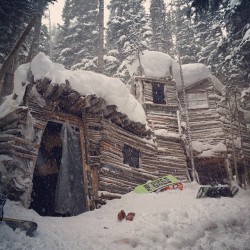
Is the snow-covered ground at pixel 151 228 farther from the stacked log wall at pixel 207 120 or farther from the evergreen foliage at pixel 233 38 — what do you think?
the stacked log wall at pixel 207 120

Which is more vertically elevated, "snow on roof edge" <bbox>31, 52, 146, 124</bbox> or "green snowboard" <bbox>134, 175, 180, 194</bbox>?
"snow on roof edge" <bbox>31, 52, 146, 124</bbox>

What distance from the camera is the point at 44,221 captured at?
7863mm

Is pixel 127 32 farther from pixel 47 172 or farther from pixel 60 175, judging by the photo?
pixel 60 175

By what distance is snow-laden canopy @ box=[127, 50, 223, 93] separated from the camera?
1958 centimetres

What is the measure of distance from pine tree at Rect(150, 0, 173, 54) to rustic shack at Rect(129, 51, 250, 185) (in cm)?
960

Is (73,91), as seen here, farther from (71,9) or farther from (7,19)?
(71,9)

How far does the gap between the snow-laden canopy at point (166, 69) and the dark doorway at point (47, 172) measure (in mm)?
9343

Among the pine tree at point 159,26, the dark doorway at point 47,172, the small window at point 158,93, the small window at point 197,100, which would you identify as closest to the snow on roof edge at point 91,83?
the dark doorway at point 47,172

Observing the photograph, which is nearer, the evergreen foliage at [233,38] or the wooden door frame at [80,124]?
the wooden door frame at [80,124]

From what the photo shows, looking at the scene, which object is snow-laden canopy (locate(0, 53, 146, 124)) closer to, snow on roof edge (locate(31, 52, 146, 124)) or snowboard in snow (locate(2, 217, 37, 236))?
snow on roof edge (locate(31, 52, 146, 124))

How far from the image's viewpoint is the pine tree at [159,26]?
2919 centimetres

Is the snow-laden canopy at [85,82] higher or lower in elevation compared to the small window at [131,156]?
higher

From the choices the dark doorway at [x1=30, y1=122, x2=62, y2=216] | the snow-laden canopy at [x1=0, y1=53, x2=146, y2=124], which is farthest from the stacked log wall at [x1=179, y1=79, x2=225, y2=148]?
the dark doorway at [x1=30, y1=122, x2=62, y2=216]

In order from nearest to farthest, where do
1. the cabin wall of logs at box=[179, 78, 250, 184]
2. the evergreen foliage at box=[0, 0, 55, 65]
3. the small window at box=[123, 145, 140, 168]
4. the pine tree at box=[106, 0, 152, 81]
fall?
the small window at box=[123, 145, 140, 168] → the evergreen foliage at box=[0, 0, 55, 65] → the cabin wall of logs at box=[179, 78, 250, 184] → the pine tree at box=[106, 0, 152, 81]
